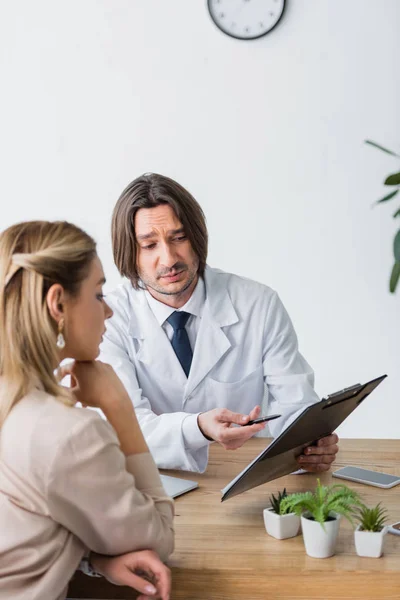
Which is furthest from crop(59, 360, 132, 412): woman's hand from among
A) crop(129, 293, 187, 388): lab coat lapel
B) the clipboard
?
crop(129, 293, 187, 388): lab coat lapel

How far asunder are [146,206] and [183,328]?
0.40 metres

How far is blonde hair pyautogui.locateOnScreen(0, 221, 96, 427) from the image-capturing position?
4.03 feet

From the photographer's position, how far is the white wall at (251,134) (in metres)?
3.50

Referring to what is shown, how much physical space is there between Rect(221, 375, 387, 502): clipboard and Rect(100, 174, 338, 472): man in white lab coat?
460 millimetres

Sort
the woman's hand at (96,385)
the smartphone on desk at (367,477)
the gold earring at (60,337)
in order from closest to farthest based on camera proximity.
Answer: the gold earring at (60,337), the woman's hand at (96,385), the smartphone on desk at (367,477)

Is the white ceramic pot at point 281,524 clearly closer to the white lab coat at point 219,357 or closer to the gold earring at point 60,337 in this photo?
the gold earring at point 60,337

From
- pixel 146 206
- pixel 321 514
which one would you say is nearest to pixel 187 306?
pixel 146 206

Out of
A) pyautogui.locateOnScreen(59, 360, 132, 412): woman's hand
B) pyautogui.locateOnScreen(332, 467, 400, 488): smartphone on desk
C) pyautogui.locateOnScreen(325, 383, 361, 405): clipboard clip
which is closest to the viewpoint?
pyautogui.locateOnScreen(59, 360, 132, 412): woman's hand

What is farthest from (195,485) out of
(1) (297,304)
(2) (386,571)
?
(1) (297,304)

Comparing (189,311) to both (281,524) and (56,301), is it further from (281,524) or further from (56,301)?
(56,301)

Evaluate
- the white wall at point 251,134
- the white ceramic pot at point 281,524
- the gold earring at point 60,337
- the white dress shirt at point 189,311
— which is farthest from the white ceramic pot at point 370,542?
the white wall at point 251,134

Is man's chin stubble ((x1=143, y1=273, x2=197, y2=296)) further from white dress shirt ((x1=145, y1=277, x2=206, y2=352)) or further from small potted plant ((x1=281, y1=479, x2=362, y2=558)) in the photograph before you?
small potted plant ((x1=281, y1=479, x2=362, y2=558))

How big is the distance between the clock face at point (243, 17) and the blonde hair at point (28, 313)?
254cm

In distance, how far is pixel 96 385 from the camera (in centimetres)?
141
